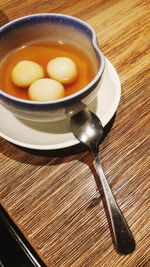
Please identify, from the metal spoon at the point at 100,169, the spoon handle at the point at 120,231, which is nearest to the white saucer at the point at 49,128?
the metal spoon at the point at 100,169

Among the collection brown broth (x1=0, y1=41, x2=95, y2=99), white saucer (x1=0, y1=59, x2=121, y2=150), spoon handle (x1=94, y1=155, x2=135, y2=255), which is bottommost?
spoon handle (x1=94, y1=155, x2=135, y2=255)

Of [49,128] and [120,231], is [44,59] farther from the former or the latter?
[120,231]

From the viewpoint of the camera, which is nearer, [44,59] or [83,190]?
[83,190]

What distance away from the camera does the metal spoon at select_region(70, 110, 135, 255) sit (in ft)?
1.55

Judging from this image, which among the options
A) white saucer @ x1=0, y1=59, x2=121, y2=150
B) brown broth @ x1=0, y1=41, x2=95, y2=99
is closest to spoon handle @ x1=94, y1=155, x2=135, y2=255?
white saucer @ x1=0, y1=59, x2=121, y2=150

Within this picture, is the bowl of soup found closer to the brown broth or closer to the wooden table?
the brown broth

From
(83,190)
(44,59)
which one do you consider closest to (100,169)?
(83,190)

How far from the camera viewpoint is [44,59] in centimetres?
67

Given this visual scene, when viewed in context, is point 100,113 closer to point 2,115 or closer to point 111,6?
point 2,115

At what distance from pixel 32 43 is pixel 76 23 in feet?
0.43

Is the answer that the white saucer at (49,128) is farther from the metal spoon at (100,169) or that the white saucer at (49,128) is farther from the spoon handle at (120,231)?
the spoon handle at (120,231)

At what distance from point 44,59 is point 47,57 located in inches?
0.5

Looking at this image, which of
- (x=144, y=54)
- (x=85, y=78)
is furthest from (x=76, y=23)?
(x=144, y=54)

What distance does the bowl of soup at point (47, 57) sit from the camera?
1.94 feet
